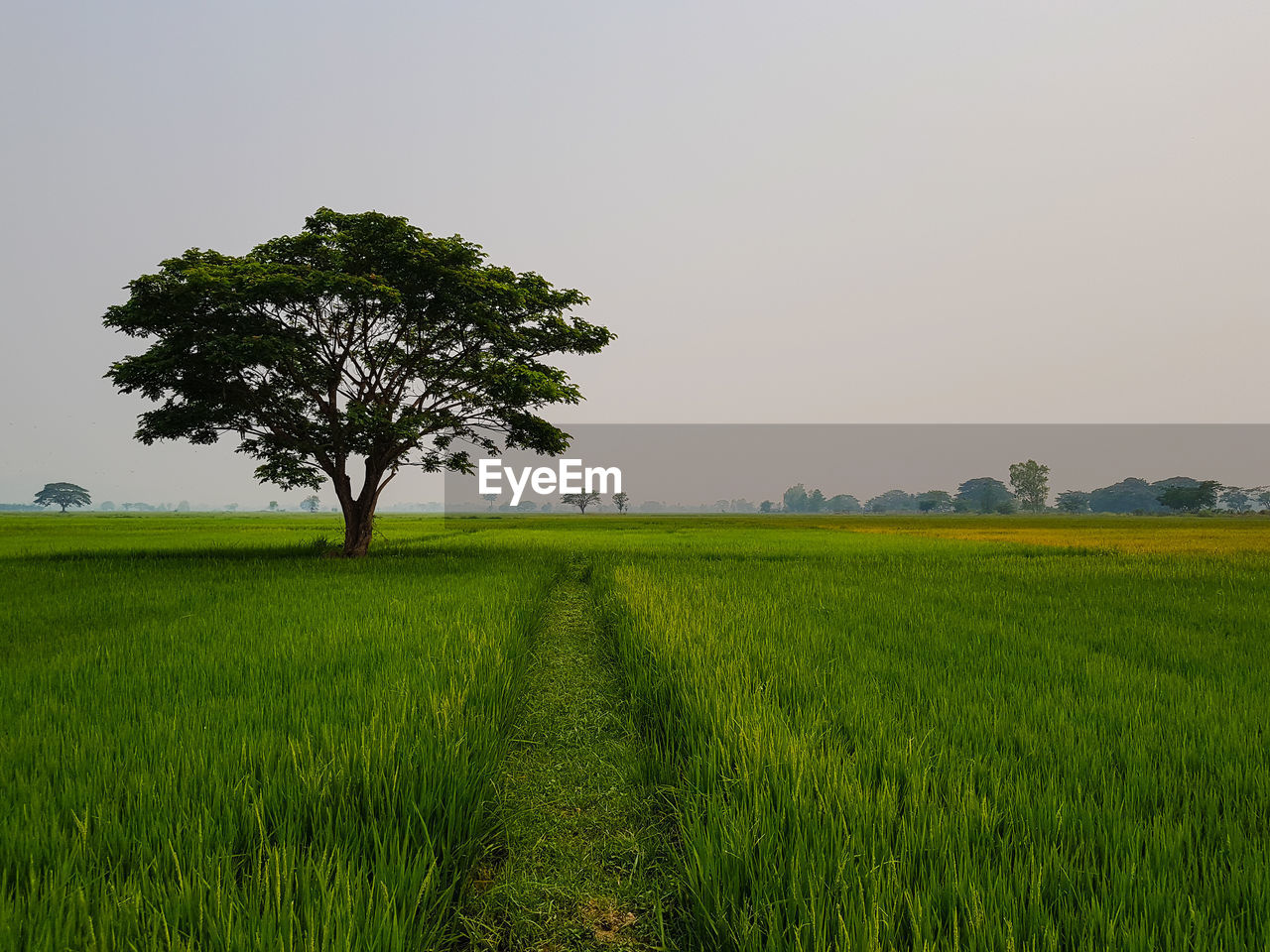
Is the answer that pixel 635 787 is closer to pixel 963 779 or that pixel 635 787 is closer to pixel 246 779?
pixel 963 779

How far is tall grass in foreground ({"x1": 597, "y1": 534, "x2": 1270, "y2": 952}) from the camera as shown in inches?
71.1

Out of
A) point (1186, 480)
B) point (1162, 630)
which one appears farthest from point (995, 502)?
point (1162, 630)

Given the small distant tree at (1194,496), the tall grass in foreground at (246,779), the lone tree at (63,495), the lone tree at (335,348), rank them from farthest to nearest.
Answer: the lone tree at (63,495) < the small distant tree at (1194,496) < the lone tree at (335,348) < the tall grass in foreground at (246,779)

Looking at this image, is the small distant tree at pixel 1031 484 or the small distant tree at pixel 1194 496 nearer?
the small distant tree at pixel 1194 496

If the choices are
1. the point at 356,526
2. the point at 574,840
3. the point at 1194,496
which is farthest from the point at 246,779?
the point at 1194,496

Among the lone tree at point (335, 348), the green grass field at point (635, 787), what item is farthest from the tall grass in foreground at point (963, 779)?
the lone tree at point (335, 348)

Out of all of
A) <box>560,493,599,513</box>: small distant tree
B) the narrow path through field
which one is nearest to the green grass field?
the narrow path through field

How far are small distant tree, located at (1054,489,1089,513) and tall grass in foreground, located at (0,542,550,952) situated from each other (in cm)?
23750

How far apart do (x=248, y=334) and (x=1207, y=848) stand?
18.3 metres

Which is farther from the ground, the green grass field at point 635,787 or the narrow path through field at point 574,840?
the green grass field at point 635,787

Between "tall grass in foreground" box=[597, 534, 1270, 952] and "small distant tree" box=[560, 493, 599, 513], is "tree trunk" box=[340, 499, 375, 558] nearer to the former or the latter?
"tall grass in foreground" box=[597, 534, 1270, 952]

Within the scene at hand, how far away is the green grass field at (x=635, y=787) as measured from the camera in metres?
1.81

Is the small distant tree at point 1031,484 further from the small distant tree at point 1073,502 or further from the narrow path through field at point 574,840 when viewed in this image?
the narrow path through field at point 574,840

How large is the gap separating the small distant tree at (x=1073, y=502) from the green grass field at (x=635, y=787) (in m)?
232
